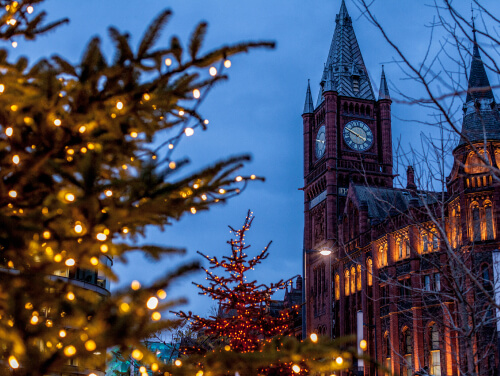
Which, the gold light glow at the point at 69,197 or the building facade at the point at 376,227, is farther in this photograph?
the building facade at the point at 376,227

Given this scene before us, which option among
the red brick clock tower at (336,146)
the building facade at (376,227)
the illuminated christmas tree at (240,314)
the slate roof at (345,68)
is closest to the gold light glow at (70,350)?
the illuminated christmas tree at (240,314)

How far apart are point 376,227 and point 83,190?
4517cm

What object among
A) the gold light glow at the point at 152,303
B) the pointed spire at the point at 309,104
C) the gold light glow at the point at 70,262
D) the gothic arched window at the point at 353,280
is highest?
the pointed spire at the point at 309,104

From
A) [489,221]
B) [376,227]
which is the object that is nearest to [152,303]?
[489,221]

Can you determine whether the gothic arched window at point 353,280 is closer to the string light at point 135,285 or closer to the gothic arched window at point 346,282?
the gothic arched window at point 346,282

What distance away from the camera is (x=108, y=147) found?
4.38m

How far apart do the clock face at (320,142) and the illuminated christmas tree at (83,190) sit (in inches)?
2443

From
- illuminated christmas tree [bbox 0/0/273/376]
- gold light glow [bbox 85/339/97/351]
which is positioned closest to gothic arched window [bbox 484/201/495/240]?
illuminated christmas tree [bbox 0/0/273/376]

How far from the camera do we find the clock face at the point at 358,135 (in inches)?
2618

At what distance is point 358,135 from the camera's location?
67.1m

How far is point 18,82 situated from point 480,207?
119 ft

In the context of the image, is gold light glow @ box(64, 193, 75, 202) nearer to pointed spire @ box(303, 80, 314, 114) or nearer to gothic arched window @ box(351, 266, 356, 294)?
gothic arched window @ box(351, 266, 356, 294)

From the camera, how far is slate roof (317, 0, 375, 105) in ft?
223

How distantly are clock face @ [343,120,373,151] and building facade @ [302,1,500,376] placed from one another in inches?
4.6
